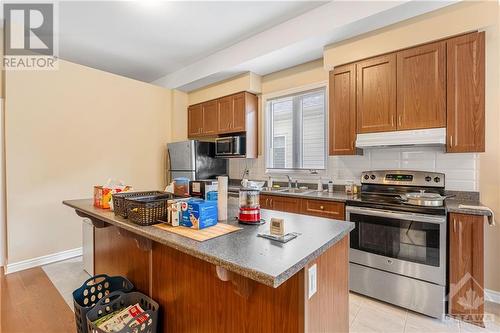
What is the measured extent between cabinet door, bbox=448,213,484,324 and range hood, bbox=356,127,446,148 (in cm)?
70

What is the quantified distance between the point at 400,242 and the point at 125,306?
89.3 inches

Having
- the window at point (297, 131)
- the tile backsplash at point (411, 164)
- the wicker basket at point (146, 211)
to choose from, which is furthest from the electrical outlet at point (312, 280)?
the window at point (297, 131)

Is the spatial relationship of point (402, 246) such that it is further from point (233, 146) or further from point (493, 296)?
point (233, 146)

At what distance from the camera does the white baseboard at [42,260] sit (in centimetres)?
298

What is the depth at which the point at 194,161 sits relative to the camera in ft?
13.4

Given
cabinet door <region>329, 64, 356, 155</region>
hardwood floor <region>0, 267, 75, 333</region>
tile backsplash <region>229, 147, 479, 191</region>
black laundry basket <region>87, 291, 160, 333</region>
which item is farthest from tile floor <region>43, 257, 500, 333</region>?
cabinet door <region>329, 64, 356, 155</region>

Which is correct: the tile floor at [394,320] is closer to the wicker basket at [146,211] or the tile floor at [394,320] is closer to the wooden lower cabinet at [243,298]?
the wooden lower cabinet at [243,298]

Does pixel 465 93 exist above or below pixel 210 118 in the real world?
below

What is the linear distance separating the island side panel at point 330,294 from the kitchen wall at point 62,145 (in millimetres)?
3554

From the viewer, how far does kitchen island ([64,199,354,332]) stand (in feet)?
3.35

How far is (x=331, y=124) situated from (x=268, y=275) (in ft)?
8.25

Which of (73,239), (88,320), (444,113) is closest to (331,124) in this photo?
(444,113)

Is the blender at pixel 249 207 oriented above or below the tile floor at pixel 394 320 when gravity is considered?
above

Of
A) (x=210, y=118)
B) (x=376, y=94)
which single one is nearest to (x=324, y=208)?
(x=376, y=94)
